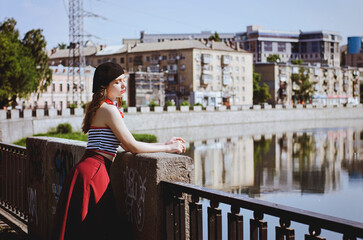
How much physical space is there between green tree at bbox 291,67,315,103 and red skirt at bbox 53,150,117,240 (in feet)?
416

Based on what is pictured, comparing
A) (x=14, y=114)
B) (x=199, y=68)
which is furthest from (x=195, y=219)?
(x=199, y=68)

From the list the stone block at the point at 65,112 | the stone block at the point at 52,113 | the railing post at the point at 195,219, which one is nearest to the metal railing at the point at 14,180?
the railing post at the point at 195,219

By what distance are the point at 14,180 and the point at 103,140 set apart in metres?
4.49

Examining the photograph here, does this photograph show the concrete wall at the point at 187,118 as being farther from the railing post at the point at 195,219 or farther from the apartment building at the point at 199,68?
the railing post at the point at 195,219

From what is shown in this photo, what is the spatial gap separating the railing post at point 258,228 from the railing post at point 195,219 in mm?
723

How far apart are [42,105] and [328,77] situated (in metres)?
95.9

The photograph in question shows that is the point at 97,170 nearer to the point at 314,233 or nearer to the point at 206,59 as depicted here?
the point at 314,233

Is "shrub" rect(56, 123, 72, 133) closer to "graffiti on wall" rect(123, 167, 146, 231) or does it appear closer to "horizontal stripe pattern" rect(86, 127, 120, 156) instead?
"graffiti on wall" rect(123, 167, 146, 231)

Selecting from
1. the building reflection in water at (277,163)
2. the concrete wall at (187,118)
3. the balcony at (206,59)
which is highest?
the balcony at (206,59)

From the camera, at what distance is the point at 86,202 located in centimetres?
438

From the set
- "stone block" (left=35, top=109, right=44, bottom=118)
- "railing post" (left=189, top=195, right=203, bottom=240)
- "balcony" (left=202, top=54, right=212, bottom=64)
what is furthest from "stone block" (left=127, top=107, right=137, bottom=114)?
"railing post" (left=189, top=195, right=203, bottom=240)

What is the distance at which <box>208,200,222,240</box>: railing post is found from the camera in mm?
3900

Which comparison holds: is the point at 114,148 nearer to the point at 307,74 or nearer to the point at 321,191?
the point at 321,191

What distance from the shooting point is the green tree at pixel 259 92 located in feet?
383
